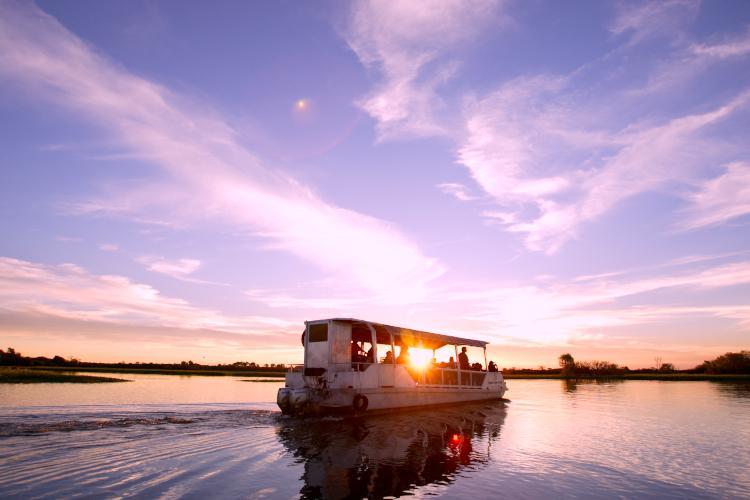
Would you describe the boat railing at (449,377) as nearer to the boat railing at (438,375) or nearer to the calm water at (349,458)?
the boat railing at (438,375)

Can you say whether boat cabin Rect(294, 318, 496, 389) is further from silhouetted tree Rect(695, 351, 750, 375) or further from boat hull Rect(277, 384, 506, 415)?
silhouetted tree Rect(695, 351, 750, 375)

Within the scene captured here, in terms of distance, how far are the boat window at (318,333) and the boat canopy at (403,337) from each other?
2.94 ft

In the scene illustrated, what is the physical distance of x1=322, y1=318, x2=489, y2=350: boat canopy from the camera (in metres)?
25.7

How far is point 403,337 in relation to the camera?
29.2m

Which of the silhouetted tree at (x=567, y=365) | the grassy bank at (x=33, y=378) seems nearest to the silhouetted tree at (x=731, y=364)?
the silhouetted tree at (x=567, y=365)

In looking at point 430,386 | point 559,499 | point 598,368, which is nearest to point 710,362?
point 598,368

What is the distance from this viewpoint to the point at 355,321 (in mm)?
24625

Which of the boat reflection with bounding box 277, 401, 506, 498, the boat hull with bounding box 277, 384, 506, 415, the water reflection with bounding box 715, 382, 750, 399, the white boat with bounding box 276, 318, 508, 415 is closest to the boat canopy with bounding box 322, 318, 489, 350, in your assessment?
the white boat with bounding box 276, 318, 508, 415

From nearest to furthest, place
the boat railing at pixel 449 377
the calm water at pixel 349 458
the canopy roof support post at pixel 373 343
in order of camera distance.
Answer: the calm water at pixel 349 458 → the canopy roof support post at pixel 373 343 → the boat railing at pixel 449 377

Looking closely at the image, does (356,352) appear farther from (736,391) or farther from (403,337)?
(736,391)

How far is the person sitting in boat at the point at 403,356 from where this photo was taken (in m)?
28.5

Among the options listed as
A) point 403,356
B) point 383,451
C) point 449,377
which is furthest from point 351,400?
point 449,377

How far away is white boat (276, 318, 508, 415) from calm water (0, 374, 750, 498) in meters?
1.18

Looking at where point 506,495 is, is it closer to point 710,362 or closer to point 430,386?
point 430,386
